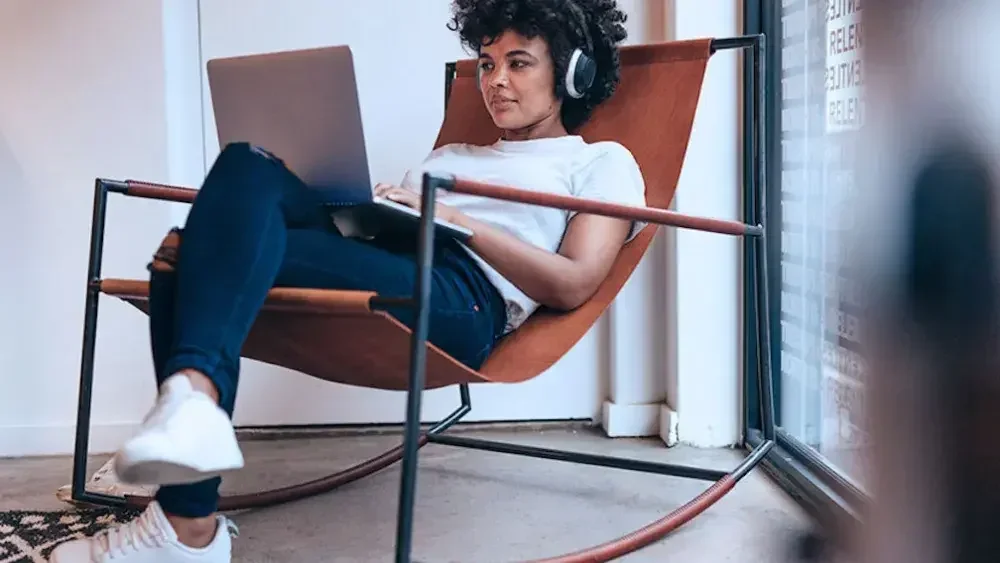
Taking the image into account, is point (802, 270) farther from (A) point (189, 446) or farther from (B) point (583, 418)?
(A) point (189, 446)

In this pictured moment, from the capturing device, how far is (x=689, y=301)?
6.67ft

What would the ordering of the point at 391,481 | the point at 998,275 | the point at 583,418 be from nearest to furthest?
1. the point at 998,275
2. the point at 391,481
3. the point at 583,418

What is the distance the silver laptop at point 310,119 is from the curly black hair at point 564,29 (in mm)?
462

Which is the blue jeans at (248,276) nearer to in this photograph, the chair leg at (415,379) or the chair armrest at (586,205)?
the chair leg at (415,379)

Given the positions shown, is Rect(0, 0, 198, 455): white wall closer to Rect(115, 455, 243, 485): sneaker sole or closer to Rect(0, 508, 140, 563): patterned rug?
Rect(0, 508, 140, 563): patterned rug

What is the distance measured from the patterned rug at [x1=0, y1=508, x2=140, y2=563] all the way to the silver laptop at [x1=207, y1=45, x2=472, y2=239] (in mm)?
640

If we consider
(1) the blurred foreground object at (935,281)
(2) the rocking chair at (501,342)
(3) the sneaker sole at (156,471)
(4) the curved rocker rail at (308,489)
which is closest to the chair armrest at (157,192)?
(2) the rocking chair at (501,342)

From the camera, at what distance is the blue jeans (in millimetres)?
1109

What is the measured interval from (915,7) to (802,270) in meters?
1.62

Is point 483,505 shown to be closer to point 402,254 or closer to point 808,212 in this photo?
point 402,254

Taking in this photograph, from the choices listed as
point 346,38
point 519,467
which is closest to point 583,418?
point 519,467

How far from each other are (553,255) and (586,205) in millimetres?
227

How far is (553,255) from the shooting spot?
4.77ft

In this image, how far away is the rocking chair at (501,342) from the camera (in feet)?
3.78
